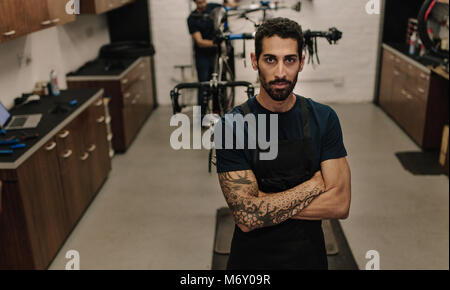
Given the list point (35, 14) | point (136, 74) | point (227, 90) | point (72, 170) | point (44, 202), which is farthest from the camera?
point (136, 74)

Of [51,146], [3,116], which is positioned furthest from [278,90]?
[3,116]

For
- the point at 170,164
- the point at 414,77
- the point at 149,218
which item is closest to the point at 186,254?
the point at 149,218

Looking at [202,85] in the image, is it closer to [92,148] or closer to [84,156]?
[84,156]

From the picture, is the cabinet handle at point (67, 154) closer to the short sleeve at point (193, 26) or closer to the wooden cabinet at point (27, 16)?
the wooden cabinet at point (27, 16)

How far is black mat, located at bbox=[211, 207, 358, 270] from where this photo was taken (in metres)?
2.69

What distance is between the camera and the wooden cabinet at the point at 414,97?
4.53m

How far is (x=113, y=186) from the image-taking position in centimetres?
418

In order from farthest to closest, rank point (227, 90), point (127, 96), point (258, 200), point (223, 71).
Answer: point (127, 96)
point (223, 71)
point (227, 90)
point (258, 200)

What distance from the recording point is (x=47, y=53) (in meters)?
4.02

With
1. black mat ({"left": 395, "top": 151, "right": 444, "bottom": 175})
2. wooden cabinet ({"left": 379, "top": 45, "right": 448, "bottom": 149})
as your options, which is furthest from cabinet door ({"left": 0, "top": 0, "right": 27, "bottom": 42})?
black mat ({"left": 395, "top": 151, "right": 444, "bottom": 175})

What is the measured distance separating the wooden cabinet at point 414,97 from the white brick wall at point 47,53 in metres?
3.09

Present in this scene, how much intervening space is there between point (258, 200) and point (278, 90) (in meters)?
0.34

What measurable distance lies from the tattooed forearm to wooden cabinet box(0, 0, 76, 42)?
6.95 ft

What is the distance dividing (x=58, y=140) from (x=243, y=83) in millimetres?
2120
